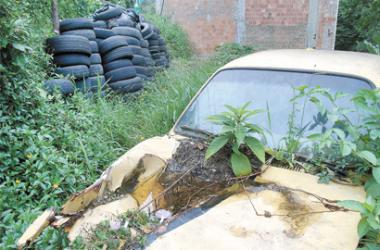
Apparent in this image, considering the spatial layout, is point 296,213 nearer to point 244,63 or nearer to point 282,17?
point 244,63

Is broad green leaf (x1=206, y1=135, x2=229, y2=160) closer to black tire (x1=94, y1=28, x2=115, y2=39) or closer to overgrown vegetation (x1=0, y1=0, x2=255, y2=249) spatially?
overgrown vegetation (x1=0, y1=0, x2=255, y2=249)

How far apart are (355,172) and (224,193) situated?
2.58 feet

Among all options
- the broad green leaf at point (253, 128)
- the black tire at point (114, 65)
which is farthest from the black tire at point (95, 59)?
the broad green leaf at point (253, 128)

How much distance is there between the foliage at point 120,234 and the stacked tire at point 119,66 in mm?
3927

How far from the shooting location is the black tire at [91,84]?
194 inches

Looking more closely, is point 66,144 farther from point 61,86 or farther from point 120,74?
point 120,74

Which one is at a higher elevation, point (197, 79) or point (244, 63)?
point (244, 63)

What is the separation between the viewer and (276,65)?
2.88 meters

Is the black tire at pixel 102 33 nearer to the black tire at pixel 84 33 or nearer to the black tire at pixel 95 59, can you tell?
the black tire at pixel 84 33

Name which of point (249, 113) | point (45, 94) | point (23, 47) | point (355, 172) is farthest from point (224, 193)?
point (45, 94)

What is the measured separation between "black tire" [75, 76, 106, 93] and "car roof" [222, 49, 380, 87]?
8.32 ft

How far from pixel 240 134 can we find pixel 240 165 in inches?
7.6

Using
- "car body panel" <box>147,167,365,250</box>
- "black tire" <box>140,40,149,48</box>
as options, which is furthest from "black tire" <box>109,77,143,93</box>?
"car body panel" <box>147,167,365,250</box>

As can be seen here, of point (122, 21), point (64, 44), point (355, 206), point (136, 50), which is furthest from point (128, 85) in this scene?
point (355, 206)
